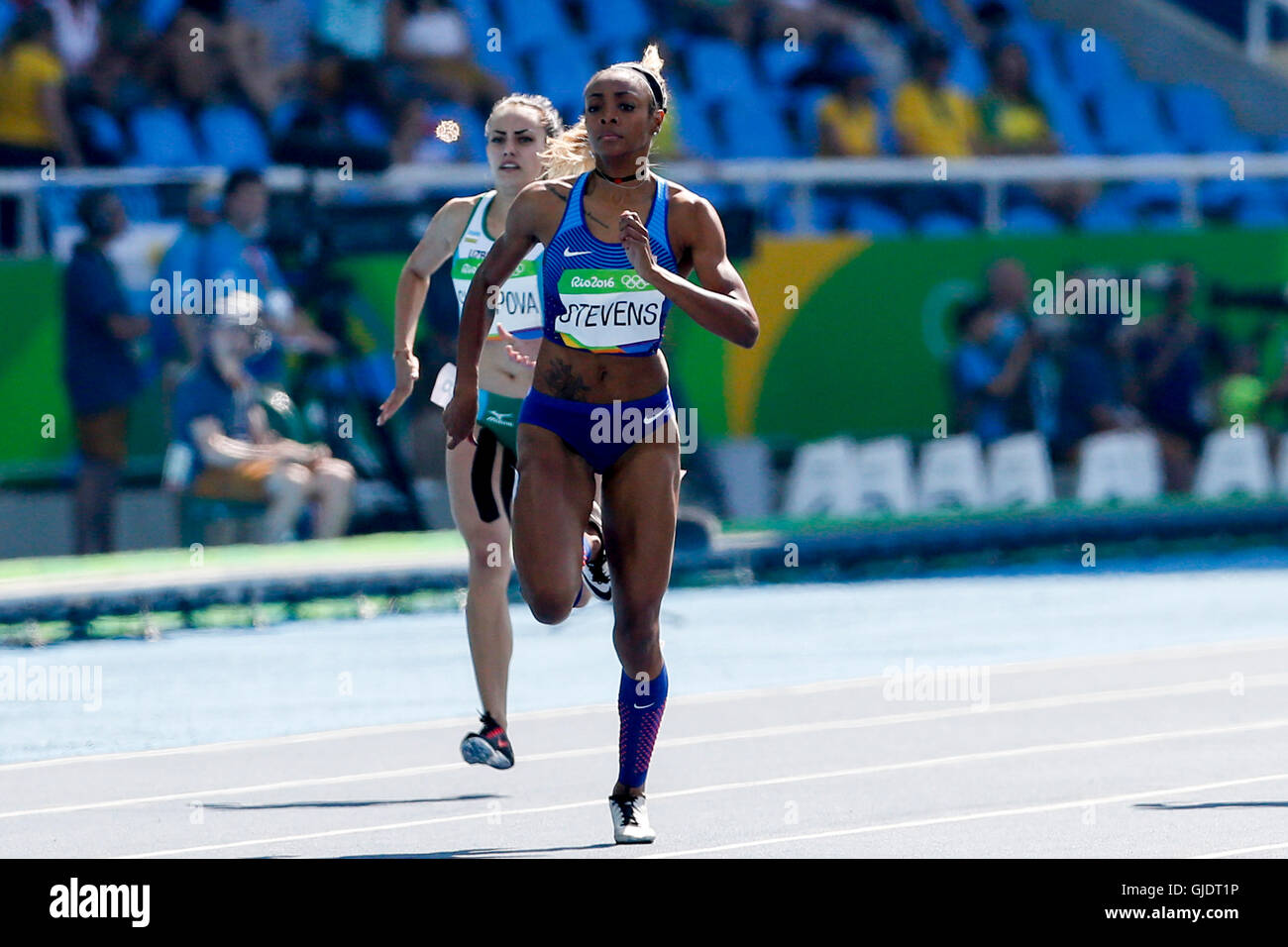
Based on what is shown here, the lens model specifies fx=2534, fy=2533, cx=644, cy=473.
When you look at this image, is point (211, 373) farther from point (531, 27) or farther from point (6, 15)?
point (531, 27)

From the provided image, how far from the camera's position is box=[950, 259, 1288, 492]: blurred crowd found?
17.6 meters

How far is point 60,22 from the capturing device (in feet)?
53.6

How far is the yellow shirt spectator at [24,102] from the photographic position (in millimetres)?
15695

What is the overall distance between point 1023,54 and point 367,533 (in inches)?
357

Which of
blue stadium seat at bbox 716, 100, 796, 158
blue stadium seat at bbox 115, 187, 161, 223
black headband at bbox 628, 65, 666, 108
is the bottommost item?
black headband at bbox 628, 65, 666, 108

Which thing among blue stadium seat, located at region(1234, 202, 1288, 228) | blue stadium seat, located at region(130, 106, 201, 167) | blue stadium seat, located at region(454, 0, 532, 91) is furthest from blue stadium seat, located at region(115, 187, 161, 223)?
blue stadium seat, located at region(1234, 202, 1288, 228)

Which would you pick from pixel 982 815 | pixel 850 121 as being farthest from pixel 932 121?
pixel 982 815

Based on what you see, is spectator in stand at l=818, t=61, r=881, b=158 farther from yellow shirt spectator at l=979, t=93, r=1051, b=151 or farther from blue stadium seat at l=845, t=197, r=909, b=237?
yellow shirt spectator at l=979, t=93, r=1051, b=151

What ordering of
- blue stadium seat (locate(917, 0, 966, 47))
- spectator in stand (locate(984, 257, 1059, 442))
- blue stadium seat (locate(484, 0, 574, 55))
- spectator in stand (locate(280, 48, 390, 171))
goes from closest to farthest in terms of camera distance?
spectator in stand (locate(280, 48, 390, 171)) → spectator in stand (locate(984, 257, 1059, 442)) → blue stadium seat (locate(484, 0, 574, 55)) → blue stadium seat (locate(917, 0, 966, 47))

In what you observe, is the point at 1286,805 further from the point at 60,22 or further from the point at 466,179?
the point at 60,22

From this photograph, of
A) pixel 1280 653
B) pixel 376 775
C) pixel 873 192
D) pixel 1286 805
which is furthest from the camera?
pixel 873 192

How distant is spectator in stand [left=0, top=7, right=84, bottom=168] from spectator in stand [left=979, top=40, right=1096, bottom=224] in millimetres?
7667
